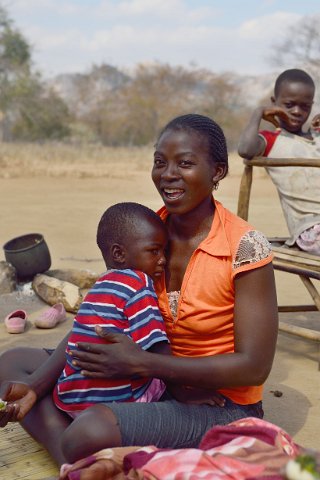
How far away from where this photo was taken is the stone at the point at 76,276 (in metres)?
5.38

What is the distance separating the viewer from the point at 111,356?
7.37 feet

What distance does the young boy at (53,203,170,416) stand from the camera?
2.35 meters

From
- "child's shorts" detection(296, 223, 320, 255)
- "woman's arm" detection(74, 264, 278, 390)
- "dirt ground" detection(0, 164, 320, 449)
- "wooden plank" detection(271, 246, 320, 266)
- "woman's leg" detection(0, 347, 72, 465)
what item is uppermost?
"woman's arm" detection(74, 264, 278, 390)

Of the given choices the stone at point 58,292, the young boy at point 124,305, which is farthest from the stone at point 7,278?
the young boy at point 124,305

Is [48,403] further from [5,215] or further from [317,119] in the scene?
[5,215]

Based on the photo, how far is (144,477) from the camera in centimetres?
197

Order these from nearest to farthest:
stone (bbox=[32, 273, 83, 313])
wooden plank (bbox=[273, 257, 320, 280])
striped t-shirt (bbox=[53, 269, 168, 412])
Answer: striped t-shirt (bbox=[53, 269, 168, 412]) < wooden plank (bbox=[273, 257, 320, 280]) < stone (bbox=[32, 273, 83, 313])

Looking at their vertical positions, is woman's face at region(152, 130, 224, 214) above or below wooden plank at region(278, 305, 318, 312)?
above

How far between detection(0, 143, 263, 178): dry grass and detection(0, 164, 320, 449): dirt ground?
1.25 feet

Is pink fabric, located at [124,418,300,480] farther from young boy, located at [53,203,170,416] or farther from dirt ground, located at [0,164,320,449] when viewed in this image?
dirt ground, located at [0,164,320,449]

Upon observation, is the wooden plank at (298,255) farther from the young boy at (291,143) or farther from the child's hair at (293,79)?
the child's hair at (293,79)

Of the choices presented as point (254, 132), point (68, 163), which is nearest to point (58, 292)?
point (254, 132)

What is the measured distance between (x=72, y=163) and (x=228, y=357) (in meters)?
16.4

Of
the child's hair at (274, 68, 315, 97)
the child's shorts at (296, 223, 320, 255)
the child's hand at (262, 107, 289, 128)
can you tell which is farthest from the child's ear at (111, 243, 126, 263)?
the child's hair at (274, 68, 315, 97)
